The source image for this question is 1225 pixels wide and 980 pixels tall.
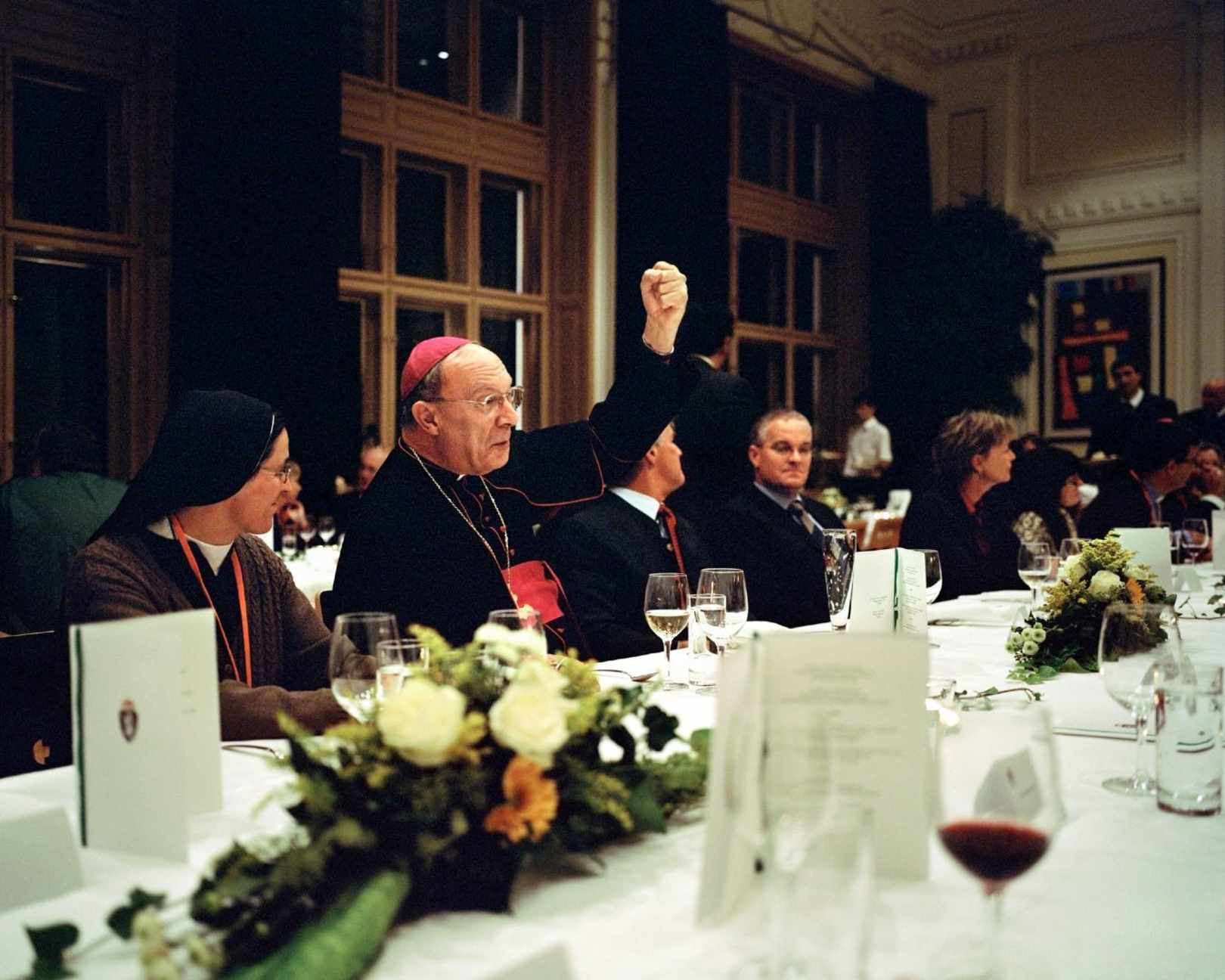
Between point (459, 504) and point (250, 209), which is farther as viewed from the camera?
point (250, 209)

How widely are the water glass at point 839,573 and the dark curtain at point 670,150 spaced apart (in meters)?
5.62

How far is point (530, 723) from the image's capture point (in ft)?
3.42

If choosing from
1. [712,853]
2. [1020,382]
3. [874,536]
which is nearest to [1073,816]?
[712,853]

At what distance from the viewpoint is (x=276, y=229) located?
6027 mm

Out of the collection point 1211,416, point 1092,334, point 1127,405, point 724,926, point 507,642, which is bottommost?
point 724,926

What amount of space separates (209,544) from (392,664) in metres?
0.81

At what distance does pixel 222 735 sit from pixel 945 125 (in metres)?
11.0

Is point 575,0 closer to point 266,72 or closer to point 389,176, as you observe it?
point 389,176

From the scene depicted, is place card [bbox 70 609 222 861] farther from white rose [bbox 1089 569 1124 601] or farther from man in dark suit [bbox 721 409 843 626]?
man in dark suit [bbox 721 409 843 626]

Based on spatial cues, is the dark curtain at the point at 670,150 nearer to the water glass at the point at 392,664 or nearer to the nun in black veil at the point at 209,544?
the nun in black veil at the point at 209,544

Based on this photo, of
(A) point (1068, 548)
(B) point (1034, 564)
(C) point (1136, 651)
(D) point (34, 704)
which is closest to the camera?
(C) point (1136, 651)

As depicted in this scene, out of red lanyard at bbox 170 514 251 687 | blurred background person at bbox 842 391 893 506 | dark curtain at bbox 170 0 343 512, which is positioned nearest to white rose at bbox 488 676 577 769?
red lanyard at bbox 170 514 251 687

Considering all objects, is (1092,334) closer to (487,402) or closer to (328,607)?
(487,402)

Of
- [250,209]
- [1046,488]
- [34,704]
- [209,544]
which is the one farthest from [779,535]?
[250,209]
